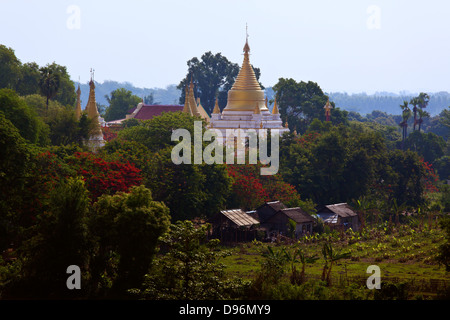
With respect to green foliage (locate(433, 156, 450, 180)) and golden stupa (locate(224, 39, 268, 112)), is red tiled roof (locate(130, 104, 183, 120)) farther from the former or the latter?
green foliage (locate(433, 156, 450, 180))

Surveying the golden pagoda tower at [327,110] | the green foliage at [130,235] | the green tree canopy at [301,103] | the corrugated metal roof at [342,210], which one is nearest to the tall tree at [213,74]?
the green tree canopy at [301,103]

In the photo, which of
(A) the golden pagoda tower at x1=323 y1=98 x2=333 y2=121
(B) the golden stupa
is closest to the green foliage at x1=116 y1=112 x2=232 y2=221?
(B) the golden stupa

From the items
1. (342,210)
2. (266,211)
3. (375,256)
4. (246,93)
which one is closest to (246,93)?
(246,93)

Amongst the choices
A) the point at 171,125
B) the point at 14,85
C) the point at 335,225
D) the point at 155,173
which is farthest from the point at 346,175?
the point at 14,85

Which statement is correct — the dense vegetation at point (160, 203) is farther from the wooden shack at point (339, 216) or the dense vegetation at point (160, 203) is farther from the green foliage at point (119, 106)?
the green foliage at point (119, 106)

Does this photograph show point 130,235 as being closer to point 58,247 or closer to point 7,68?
point 58,247

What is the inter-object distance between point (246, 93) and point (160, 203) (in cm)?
4119

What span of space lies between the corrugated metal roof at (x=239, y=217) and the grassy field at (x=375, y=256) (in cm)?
112

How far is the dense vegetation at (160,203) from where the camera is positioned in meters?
27.8

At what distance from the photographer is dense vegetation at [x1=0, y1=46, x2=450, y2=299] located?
91.1 feet

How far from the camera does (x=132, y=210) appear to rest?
94.6ft

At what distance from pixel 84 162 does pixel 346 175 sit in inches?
823

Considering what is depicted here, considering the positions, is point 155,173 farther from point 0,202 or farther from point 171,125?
point 0,202

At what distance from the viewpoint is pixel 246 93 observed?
2864 inches
